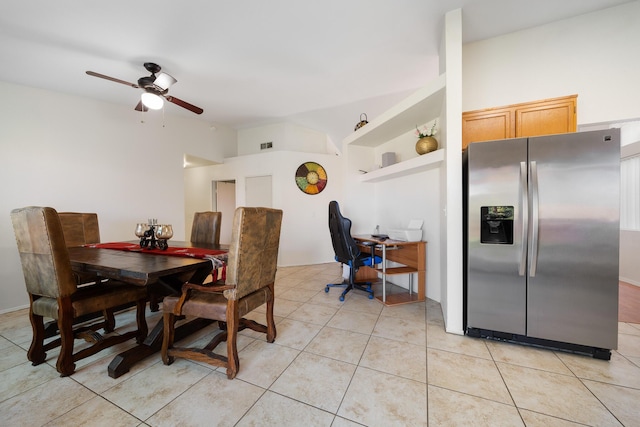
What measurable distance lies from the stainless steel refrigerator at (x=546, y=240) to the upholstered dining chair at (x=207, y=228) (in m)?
2.66

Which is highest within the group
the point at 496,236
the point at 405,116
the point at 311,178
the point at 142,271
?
the point at 405,116

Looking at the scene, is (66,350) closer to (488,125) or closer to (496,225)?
(496,225)

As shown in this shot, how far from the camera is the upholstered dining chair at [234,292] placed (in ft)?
5.11

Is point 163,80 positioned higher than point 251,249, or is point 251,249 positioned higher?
point 163,80

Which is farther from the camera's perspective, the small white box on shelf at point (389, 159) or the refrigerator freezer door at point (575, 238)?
the small white box on shelf at point (389, 159)

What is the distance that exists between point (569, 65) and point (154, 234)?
4375 millimetres

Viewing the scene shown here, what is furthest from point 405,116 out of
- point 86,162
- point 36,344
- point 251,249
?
point 86,162

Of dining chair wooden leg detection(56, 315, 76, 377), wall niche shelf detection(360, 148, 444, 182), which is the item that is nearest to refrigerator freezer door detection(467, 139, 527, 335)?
wall niche shelf detection(360, 148, 444, 182)

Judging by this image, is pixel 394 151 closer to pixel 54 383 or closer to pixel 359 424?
pixel 359 424

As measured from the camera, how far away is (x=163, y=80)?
259 cm

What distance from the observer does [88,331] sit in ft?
6.23

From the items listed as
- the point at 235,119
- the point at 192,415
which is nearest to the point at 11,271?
the point at 192,415

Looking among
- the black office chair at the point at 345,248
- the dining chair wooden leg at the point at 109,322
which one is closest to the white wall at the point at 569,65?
the black office chair at the point at 345,248

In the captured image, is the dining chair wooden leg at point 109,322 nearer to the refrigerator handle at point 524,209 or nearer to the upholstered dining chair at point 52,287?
the upholstered dining chair at point 52,287
